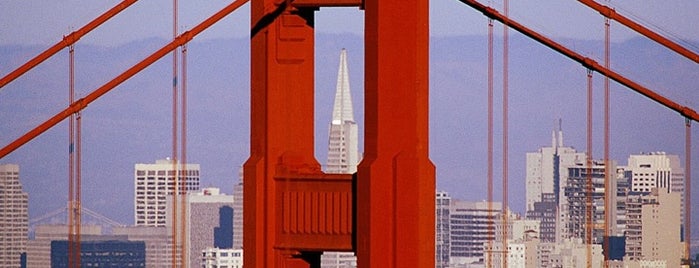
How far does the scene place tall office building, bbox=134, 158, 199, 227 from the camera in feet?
147

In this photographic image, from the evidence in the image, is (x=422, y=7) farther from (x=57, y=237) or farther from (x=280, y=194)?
(x=57, y=237)

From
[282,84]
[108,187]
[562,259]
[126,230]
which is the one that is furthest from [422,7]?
[562,259]

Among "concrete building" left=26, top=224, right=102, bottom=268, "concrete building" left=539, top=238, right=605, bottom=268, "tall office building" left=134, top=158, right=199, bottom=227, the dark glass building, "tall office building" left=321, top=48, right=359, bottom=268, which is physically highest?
"tall office building" left=321, top=48, right=359, bottom=268

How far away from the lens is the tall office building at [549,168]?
163ft

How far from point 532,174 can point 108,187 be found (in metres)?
14.3

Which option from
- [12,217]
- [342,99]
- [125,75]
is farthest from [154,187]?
[125,75]

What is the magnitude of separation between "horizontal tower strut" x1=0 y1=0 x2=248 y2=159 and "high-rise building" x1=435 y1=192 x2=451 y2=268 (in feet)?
113

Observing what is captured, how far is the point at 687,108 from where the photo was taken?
1520 centimetres

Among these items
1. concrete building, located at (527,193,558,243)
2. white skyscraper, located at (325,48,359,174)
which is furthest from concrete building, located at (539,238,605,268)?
white skyscraper, located at (325,48,359,174)

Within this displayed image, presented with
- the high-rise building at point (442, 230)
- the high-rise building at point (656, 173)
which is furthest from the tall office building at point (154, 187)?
the high-rise building at point (656, 173)

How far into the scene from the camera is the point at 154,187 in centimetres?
4731

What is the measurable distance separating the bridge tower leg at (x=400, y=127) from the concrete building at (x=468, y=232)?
39501mm

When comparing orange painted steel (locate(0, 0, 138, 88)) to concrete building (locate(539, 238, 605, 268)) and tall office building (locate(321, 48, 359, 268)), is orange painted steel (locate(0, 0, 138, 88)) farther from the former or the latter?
concrete building (locate(539, 238, 605, 268))

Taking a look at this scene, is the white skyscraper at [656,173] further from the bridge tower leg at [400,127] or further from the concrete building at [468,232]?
the bridge tower leg at [400,127]
